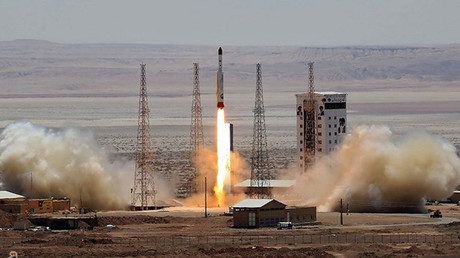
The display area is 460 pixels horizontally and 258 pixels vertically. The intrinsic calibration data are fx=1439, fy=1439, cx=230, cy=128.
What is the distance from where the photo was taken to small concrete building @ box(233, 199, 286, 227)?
9450 centimetres

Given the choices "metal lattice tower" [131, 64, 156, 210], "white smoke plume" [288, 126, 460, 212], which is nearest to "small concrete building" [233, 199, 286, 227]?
"white smoke plume" [288, 126, 460, 212]

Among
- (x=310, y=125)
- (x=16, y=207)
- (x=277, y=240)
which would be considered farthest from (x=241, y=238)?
(x=310, y=125)

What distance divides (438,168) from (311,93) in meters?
22.2

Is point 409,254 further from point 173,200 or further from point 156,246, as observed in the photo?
point 173,200

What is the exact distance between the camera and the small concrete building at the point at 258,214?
310 ft

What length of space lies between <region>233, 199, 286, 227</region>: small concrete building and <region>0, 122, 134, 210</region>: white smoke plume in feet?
67.0

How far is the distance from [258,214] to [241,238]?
8.27 metres

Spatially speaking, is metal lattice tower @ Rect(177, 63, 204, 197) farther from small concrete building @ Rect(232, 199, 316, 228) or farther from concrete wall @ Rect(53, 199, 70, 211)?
small concrete building @ Rect(232, 199, 316, 228)

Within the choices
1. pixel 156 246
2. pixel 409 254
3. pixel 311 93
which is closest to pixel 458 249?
pixel 409 254

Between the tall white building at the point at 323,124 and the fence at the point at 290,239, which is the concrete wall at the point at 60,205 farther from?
the tall white building at the point at 323,124

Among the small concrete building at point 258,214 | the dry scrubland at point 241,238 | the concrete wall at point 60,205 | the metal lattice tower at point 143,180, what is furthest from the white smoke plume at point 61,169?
the small concrete building at point 258,214

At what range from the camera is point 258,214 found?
310 ft

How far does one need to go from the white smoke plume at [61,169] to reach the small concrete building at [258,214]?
20.4 m

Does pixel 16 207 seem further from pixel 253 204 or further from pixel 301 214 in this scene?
pixel 301 214
